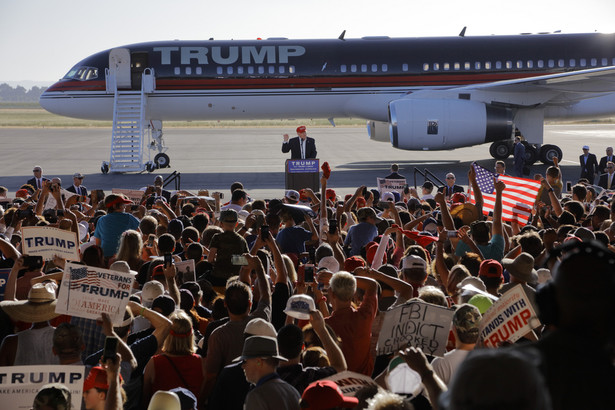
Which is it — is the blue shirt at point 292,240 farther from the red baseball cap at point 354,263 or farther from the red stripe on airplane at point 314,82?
the red stripe on airplane at point 314,82

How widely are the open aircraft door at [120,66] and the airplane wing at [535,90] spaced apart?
9.50 metres

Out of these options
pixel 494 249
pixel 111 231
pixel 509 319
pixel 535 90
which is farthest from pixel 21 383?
pixel 535 90

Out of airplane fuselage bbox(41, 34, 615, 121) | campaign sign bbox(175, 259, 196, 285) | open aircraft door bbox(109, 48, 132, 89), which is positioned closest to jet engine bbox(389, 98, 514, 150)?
airplane fuselage bbox(41, 34, 615, 121)

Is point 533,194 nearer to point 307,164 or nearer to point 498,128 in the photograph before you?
point 307,164

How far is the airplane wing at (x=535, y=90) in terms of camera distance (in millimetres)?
25188

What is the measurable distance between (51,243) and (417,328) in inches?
154

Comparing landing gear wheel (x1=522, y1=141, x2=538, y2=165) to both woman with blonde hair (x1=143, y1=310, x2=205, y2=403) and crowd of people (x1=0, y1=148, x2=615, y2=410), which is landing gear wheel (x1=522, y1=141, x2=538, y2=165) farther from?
woman with blonde hair (x1=143, y1=310, x2=205, y2=403)

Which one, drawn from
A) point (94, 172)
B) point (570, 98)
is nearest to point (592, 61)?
point (570, 98)

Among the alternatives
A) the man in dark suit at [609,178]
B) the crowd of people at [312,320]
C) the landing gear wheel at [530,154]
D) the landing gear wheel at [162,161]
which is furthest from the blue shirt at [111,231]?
the landing gear wheel at [162,161]

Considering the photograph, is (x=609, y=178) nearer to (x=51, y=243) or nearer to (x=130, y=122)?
(x=51, y=243)

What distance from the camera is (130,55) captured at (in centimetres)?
2633

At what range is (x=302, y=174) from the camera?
57.3ft

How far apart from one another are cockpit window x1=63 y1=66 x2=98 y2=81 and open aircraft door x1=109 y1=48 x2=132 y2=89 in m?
0.68

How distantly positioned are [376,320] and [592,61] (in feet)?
78.0
